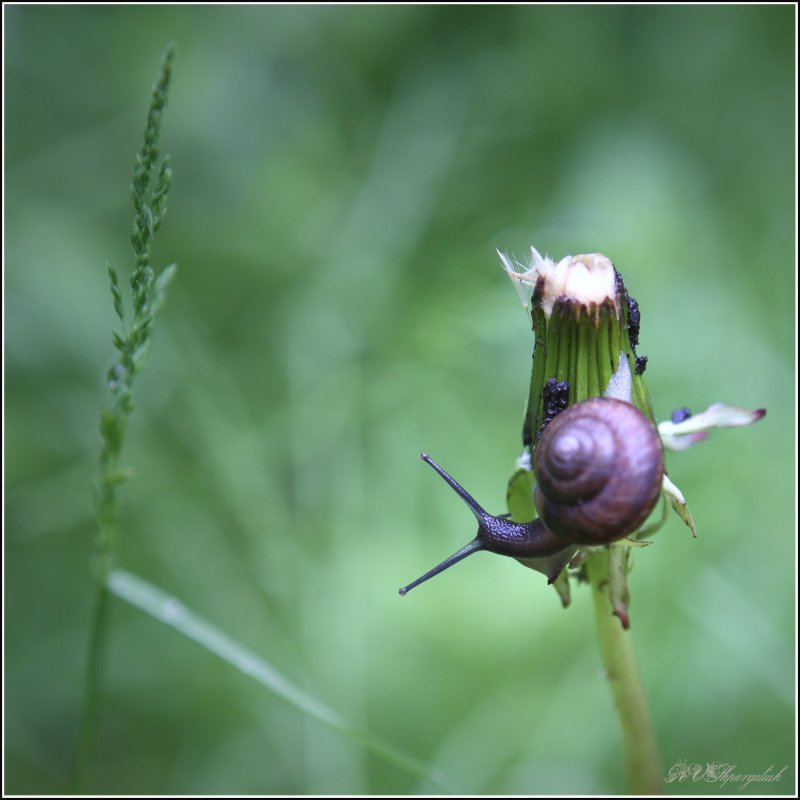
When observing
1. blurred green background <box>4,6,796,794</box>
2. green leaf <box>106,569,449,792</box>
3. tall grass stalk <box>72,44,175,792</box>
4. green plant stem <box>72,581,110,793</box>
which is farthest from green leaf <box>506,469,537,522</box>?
blurred green background <box>4,6,796,794</box>

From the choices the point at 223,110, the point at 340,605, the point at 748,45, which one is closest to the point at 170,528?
the point at 340,605

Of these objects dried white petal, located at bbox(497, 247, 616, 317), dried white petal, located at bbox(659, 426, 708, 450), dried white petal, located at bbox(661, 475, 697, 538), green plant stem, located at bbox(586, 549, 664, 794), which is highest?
dried white petal, located at bbox(497, 247, 616, 317)

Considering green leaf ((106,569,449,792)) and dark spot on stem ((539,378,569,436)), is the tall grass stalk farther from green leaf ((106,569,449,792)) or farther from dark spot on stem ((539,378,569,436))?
dark spot on stem ((539,378,569,436))

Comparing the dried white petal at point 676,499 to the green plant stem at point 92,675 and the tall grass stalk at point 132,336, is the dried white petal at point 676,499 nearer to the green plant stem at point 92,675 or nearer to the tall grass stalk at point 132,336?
the tall grass stalk at point 132,336

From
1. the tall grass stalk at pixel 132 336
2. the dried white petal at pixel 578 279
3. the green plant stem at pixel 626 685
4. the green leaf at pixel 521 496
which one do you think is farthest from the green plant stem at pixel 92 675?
the dried white petal at pixel 578 279

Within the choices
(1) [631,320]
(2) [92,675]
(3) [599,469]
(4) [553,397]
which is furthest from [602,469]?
(2) [92,675]

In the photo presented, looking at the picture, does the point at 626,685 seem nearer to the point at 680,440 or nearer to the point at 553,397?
the point at 680,440
